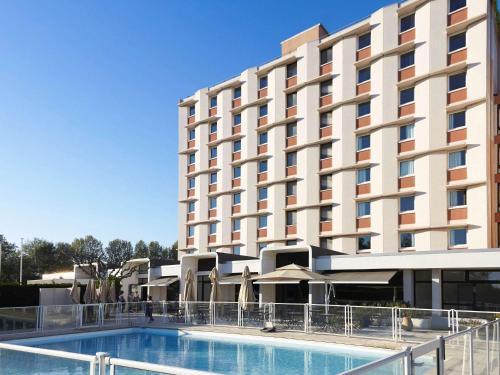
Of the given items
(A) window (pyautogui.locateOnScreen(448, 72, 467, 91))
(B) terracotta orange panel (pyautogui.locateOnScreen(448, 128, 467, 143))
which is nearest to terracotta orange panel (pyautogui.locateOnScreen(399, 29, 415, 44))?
(A) window (pyautogui.locateOnScreen(448, 72, 467, 91))

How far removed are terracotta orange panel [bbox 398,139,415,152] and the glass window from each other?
7.63 meters

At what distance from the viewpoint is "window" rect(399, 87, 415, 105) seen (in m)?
34.2

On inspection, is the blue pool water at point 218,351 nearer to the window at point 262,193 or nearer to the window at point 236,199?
the window at point 262,193

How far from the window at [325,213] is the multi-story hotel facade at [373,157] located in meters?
0.11

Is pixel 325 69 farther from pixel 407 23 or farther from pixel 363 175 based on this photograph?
pixel 363 175

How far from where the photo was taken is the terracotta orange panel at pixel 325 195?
38.1 m

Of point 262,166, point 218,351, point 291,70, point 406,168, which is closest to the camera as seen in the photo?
point 218,351

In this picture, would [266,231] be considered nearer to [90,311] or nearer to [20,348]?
[90,311]

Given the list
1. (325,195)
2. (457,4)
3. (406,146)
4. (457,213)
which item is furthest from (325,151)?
(457,4)

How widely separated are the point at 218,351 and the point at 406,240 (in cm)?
1751

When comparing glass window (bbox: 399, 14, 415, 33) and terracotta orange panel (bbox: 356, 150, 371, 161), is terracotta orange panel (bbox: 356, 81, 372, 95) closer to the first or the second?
glass window (bbox: 399, 14, 415, 33)

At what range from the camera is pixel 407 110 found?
112 ft

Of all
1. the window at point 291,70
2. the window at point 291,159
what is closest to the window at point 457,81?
the window at point 291,159

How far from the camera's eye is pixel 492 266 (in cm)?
2447
